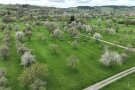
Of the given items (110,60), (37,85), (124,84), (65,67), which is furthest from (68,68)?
(37,85)

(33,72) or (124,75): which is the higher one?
(33,72)

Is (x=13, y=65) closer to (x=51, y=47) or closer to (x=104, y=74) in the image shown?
(x=51, y=47)

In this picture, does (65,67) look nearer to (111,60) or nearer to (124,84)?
(111,60)

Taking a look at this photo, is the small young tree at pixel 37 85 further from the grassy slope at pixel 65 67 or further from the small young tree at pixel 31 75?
the grassy slope at pixel 65 67

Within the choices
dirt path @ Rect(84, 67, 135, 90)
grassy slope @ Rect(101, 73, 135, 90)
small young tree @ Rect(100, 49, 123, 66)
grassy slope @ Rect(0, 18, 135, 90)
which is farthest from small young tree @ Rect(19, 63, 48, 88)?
small young tree @ Rect(100, 49, 123, 66)

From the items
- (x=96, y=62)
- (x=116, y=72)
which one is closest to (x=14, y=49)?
(x=96, y=62)

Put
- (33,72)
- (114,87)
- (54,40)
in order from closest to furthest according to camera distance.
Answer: (33,72) → (114,87) → (54,40)

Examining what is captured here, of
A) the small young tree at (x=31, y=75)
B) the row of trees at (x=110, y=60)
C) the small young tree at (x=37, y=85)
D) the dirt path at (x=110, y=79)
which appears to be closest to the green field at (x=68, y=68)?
the row of trees at (x=110, y=60)

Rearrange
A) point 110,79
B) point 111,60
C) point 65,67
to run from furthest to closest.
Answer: point 111,60 → point 65,67 → point 110,79

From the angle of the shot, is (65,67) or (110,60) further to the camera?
(110,60)

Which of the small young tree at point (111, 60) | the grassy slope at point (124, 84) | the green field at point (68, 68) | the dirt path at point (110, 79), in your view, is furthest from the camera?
the small young tree at point (111, 60)

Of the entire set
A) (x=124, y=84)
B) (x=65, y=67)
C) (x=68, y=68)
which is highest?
(x=65, y=67)
